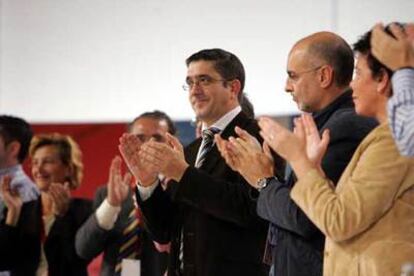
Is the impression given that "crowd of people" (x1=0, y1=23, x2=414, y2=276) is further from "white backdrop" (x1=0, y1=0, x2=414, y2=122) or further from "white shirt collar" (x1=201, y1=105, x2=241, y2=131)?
"white backdrop" (x1=0, y1=0, x2=414, y2=122)

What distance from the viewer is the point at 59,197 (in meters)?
3.50

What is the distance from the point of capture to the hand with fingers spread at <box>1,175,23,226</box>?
3.41 m

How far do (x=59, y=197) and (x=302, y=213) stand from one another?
174cm

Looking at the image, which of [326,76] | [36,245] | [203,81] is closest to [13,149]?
[36,245]

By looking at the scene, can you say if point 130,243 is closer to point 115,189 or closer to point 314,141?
point 115,189

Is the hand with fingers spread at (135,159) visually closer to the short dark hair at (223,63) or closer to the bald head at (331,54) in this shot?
the short dark hair at (223,63)

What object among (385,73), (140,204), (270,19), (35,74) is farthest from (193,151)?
(35,74)

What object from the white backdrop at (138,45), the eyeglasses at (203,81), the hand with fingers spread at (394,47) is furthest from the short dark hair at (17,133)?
the hand with fingers spread at (394,47)

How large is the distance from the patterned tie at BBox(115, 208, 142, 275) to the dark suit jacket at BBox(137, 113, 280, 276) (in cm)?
67

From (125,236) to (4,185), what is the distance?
0.55m

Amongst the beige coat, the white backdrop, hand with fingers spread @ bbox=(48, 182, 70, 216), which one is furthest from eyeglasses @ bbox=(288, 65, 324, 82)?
the white backdrop

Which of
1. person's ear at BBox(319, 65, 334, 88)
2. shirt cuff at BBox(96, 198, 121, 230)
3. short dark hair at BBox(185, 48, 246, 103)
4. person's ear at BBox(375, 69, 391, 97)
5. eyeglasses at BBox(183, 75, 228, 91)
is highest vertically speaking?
short dark hair at BBox(185, 48, 246, 103)

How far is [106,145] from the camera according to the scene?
14.7ft

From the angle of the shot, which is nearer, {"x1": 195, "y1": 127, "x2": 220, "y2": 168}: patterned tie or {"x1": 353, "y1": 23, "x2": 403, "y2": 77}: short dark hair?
{"x1": 353, "y1": 23, "x2": 403, "y2": 77}: short dark hair
